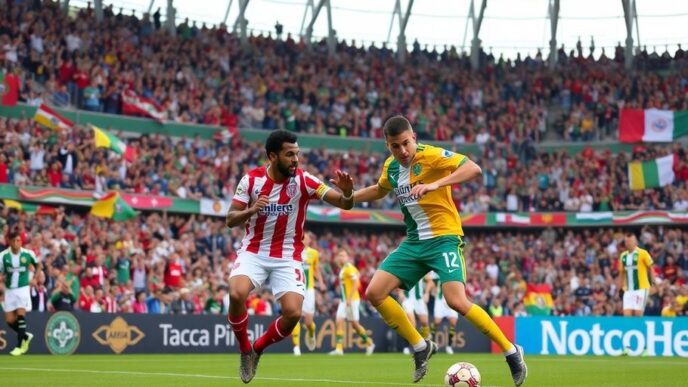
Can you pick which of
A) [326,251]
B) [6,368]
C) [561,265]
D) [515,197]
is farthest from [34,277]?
[515,197]

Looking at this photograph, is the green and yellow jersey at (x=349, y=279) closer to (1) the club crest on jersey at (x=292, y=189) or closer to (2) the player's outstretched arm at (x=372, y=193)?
(2) the player's outstretched arm at (x=372, y=193)

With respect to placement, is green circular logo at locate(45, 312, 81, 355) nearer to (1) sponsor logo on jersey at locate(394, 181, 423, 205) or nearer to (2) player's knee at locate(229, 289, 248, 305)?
(2) player's knee at locate(229, 289, 248, 305)

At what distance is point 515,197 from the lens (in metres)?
44.9

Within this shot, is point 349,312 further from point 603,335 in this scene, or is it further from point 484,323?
point 484,323

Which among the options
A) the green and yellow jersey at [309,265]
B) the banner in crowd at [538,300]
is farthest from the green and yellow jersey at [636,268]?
the banner in crowd at [538,300]

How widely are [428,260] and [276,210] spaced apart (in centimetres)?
170

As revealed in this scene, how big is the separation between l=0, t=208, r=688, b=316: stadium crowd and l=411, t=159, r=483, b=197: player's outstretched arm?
13.7 m

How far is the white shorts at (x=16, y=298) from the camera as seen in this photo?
70.3 feet

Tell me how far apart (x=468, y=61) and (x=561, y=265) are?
1509cm

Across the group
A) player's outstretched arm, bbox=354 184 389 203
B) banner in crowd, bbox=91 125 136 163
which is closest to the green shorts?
player's outstretched arm, bbox=354 184 389 203

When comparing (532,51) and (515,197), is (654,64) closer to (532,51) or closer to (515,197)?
(532,51)

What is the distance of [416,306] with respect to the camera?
26.6 meters

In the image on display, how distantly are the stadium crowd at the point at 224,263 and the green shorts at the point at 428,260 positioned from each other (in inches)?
508

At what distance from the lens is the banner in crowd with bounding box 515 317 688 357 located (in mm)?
26016
